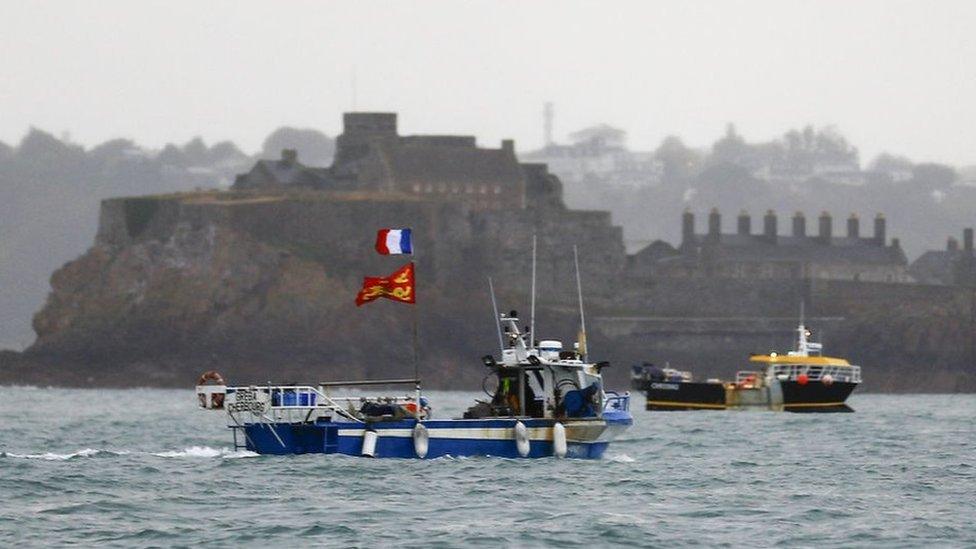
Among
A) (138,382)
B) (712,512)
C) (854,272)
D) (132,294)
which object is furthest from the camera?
(854,272)

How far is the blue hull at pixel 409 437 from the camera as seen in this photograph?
46.2 meters

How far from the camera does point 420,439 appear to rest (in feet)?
151

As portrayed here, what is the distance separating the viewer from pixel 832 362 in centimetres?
8162

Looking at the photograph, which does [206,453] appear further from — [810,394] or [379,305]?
[379,305]

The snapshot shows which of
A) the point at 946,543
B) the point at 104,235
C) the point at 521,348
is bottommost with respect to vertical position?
the point at 946,543

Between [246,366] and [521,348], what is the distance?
67.4 meters

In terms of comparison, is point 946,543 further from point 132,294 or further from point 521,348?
point 132,294

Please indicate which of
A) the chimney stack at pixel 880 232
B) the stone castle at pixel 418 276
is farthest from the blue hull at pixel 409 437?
the chimney stack at pixel 880 232

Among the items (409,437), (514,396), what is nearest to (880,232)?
(514,396)

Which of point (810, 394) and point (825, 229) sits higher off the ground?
point (825, 229)

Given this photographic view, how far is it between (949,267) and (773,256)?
44.7 feet

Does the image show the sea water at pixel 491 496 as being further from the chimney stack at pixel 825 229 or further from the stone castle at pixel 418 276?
the chimney stack at pixel 825 229

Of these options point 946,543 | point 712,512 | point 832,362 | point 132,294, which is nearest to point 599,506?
point 712,512

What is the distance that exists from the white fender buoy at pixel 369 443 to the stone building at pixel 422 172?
87.1 meters
